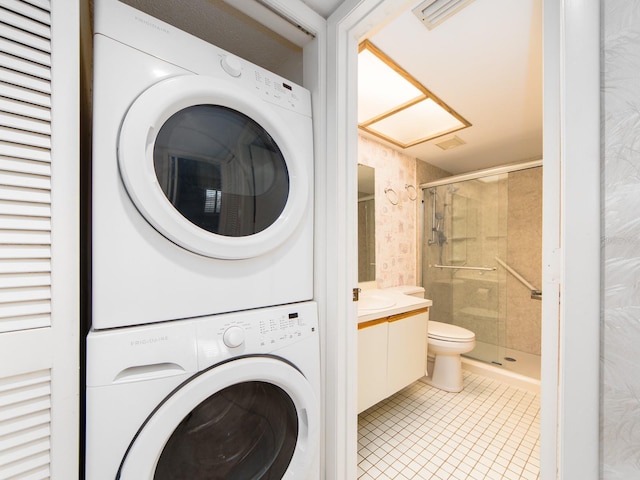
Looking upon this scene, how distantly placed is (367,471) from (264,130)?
1663 millimetres

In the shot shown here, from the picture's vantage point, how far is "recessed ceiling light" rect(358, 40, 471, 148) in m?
1.47

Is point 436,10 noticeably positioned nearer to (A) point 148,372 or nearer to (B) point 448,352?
(A) point 148,372

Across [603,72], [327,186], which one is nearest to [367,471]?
[327,186]

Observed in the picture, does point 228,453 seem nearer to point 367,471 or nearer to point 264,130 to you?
point 367,471

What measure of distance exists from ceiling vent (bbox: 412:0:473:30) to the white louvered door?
46.9 inches

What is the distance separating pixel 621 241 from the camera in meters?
0.50

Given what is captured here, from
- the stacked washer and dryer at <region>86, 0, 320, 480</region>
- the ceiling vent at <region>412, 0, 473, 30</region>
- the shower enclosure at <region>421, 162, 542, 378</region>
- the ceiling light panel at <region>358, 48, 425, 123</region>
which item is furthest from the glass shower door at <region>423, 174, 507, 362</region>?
the stacked washer and dryer at <region>86, 0, 320, 480</region>

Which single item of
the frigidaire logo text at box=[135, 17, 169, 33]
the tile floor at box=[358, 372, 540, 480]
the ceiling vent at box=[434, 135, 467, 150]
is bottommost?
the tile floor at box=[358, 372, 540, 480]

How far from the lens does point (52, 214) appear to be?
0.59 m

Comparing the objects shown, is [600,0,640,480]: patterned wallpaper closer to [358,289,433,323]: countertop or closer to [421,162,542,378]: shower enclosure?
[358,289,433,323]: countertop

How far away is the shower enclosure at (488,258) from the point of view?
255 cm

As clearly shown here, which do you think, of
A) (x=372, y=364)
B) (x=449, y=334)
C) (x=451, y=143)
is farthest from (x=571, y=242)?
(x=451, y=143)

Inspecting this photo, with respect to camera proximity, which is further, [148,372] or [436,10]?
[436,10]

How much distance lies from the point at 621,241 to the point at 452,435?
1609mm
